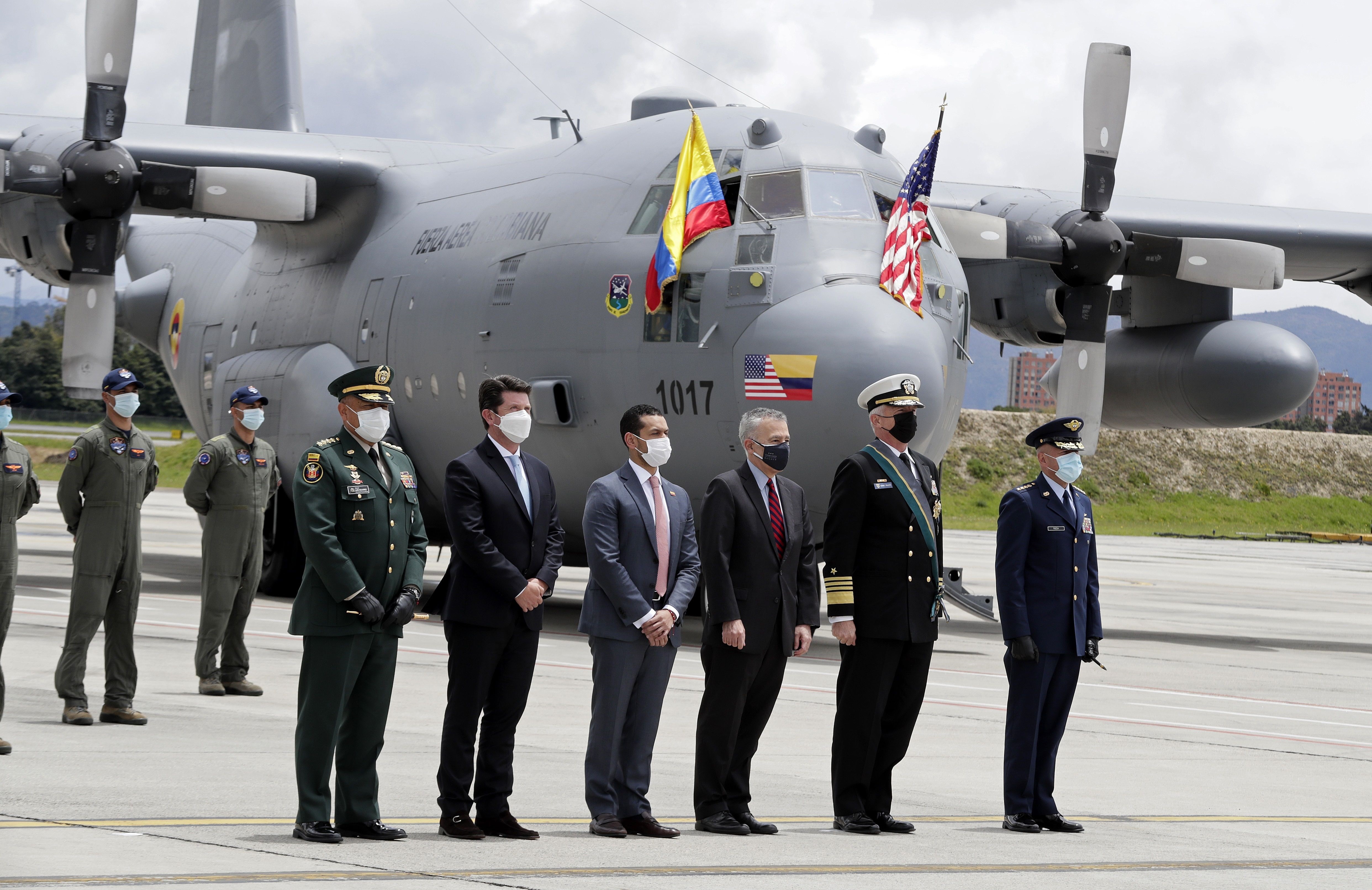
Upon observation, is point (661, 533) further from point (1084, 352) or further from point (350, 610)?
point (1084, 352)

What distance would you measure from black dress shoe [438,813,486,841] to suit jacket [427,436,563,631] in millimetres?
723

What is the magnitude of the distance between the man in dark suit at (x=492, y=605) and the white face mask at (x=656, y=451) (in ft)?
1.39

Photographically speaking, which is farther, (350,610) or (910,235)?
(910,235)

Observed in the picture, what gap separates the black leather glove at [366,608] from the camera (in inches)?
226

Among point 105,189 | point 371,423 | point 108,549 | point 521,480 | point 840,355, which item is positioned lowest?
point 108,549

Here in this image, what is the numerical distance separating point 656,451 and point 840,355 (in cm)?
517

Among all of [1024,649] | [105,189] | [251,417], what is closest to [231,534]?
[251,417]

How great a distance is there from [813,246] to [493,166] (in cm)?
487

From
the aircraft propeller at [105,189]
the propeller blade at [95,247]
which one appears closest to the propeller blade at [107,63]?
the aircraft propeller at [105,189]

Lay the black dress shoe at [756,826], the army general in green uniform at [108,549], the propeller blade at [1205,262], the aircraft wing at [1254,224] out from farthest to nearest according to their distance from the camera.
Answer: the aircraft wing at [1254,224] → the propeller blade at [1205,262] → the army general in green uniform at [108,549] → the black dress shoe at [756,826]

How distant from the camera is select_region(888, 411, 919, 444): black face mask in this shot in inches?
264

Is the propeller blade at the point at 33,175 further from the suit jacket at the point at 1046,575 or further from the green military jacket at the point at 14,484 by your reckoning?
the suit jacket at the point at 1046,575

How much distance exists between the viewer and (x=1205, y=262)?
1552 cm

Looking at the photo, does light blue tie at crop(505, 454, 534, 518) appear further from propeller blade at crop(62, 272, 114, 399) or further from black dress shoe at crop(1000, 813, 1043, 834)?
propeller blade at crop(62, 272, 114, 399)
